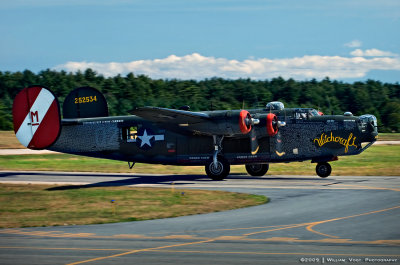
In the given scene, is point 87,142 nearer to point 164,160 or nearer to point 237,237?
point 164,160

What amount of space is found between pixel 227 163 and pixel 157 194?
21.3ft

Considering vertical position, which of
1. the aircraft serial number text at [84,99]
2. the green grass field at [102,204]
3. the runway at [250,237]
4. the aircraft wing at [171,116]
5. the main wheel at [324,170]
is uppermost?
the aircraft serial number text at [84,99]

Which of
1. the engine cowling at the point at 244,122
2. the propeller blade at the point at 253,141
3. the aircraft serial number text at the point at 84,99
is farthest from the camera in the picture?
the aircraft serial number text at the point at 84,99

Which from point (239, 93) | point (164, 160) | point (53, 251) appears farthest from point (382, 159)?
point (239, 93)

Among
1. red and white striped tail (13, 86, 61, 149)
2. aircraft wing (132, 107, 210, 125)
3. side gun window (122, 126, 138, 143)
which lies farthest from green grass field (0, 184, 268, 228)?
side gun window (122, 126, 138, 143)

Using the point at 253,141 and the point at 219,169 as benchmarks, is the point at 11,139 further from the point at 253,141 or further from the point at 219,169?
the point at 253,141

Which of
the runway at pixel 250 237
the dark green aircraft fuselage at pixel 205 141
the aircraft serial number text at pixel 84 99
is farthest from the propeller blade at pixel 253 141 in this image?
the aircraft serial number text at pixel 84 99

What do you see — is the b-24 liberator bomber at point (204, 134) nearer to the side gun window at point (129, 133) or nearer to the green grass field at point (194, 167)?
the side gun window at point (129, 133)

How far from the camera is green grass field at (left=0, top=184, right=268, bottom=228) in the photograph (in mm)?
18922

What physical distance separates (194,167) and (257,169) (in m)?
9.19

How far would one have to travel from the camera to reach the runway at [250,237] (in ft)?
40.7

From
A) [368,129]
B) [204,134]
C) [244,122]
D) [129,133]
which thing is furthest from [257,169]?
[129,133]

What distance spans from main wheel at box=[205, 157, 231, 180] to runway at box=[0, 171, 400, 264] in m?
6.24

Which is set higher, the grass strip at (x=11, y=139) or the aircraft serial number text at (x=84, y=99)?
the aircraft serial number text at (x=84, y=99)
